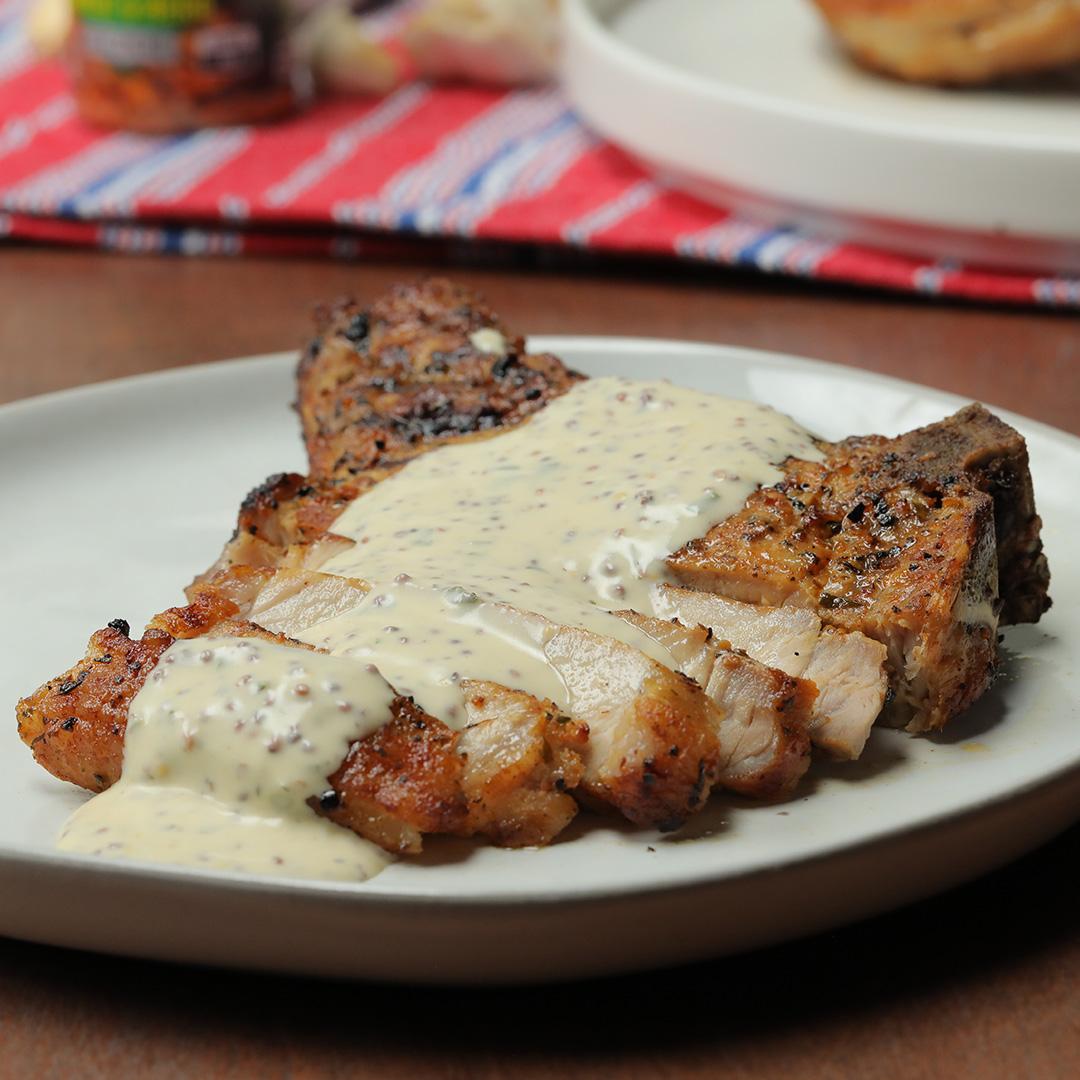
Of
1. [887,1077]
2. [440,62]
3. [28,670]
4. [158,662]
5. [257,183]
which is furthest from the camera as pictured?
[440,62]

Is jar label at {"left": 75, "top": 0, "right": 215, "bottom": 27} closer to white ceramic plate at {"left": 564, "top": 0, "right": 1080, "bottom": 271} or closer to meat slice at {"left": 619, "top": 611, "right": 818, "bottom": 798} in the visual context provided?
white ceramic plate at {"left": 564, "top": 0, "right": 1080, "bottom": 271}

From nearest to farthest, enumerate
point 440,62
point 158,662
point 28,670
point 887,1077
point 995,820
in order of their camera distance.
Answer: point 887,1077 → point 995,820 → point 158,662 → point 28,670 → point 440,62

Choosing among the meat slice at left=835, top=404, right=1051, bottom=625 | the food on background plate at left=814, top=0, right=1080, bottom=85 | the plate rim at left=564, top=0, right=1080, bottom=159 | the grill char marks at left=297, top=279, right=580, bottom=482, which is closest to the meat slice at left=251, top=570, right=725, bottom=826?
the meat slice at left=835, top=404, right=1051, bottom=625

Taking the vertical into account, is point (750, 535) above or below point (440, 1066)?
above

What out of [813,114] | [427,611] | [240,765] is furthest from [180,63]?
[240,765]

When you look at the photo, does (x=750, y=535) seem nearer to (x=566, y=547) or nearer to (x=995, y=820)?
(x=566, y=547)

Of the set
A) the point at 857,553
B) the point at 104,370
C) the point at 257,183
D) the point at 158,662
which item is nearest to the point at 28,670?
the point at 158,662

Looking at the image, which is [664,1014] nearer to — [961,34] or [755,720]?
[755,720]

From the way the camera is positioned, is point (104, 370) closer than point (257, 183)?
Yes
